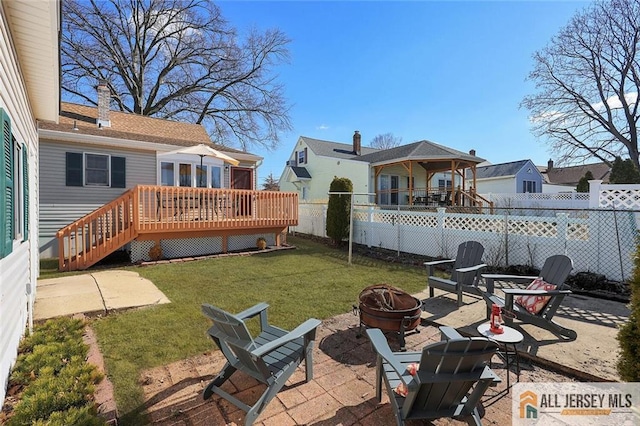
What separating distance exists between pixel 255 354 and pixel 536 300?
11.9 ft

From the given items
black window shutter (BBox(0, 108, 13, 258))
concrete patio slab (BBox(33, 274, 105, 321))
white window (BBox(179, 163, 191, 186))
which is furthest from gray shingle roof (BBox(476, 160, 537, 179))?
black window shutter (BBox(0, 108, 13, 258))

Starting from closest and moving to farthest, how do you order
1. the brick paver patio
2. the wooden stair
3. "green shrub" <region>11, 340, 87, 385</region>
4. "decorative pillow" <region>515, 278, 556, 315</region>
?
the brick paver patio
"green shrub" <region>11, 340, 87, 385</region>
"decorative pillow" <region>515, 278, 556, 315</region>
the wooden stair

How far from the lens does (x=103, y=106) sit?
35.4ft

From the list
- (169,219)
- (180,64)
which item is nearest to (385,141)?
(180,64)

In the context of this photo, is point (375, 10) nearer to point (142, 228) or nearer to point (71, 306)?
point (142, 228)

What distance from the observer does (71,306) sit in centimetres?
446

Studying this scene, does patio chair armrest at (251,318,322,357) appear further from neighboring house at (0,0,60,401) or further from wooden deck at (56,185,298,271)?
wooden deck at (56,185,298,271)

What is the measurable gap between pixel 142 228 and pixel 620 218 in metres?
11.0

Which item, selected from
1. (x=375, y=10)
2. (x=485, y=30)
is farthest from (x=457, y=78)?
(x=375, y=10)

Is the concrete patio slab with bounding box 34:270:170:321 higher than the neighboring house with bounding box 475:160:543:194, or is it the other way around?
the neighboring house with bounding box 475:160:543:194

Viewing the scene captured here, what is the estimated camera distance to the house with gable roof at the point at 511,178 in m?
25.5

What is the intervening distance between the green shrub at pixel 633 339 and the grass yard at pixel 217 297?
121 inches

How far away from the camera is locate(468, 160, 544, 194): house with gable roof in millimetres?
25547

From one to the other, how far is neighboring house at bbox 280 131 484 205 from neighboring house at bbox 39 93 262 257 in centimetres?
834
